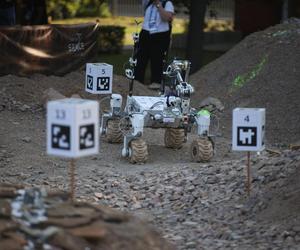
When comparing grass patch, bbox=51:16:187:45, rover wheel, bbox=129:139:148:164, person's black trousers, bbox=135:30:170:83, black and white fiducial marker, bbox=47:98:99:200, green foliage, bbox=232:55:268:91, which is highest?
grass patch, bbox=51:16:187:45

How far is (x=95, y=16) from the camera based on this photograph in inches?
1304

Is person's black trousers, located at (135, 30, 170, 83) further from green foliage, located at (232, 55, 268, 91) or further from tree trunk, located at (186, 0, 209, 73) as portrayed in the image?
tree trunk, located at (186, 0, 209, 73)

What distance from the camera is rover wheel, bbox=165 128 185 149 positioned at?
10.2m

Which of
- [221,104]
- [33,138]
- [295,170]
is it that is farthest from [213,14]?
[295,170]

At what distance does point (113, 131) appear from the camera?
34.0 feet

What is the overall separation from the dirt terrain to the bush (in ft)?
26.1

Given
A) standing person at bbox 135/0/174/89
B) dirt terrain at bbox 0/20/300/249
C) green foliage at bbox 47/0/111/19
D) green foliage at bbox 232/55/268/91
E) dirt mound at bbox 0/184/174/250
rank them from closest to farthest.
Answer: dirt mound at bbox 0/184/174/250, dirt terrain at bbox 0/20/300/249, green foliage at bbox 232/55/268/91, standing person at bbox 135/0/174/89, green foliage at bbox 47/0/111/19

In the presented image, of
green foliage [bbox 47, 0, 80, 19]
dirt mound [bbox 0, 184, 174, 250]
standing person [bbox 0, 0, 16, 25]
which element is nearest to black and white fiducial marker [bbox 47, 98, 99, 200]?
dirt mound [bbox 0, 184, 174, 250]

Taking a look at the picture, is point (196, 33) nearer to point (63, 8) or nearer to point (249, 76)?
point (249, 76)

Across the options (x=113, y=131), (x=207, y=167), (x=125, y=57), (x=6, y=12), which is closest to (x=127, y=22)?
(x=125, y=57)

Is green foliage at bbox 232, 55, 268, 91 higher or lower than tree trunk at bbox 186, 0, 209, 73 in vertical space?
lower

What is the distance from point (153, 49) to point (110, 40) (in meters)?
8.51

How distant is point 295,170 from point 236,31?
17796 mm

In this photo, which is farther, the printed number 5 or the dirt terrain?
the dirt terrain
